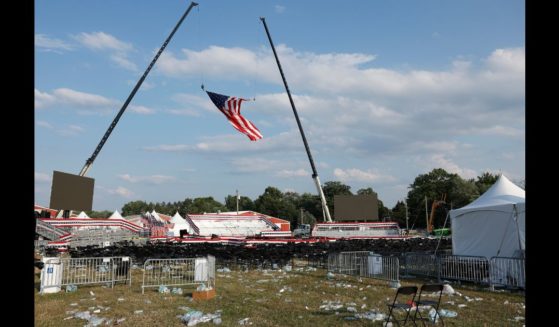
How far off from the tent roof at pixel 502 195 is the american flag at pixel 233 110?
15.6 meters

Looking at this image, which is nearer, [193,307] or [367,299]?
[193,307]

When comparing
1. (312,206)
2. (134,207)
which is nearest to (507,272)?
(312,206)

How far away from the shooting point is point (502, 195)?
1827 cm

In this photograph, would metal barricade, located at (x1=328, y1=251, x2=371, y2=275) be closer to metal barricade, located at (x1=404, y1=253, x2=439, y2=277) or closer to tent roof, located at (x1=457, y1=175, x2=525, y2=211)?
metal barricade, located at (x1=404, y1=253, x2=439, y2=277)

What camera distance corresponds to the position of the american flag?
99.2 ft

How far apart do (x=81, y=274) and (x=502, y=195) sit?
1642 cm

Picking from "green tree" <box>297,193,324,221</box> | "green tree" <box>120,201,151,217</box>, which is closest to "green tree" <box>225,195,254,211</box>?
"green tree" <box>297,193,324,221</box>

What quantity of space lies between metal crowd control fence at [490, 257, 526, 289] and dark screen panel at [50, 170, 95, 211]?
18.3m

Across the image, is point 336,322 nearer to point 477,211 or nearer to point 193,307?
point 193,307

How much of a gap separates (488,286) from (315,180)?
4487 centimetres

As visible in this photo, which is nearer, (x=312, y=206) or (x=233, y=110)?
(x=233, y=110)

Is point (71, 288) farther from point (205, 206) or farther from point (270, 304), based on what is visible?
point (205, 206)
